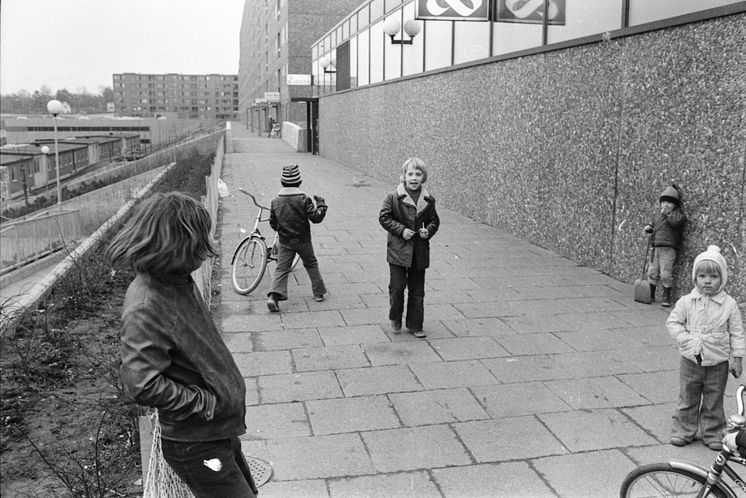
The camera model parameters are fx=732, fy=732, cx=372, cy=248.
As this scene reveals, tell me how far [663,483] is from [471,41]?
11214 millimetres

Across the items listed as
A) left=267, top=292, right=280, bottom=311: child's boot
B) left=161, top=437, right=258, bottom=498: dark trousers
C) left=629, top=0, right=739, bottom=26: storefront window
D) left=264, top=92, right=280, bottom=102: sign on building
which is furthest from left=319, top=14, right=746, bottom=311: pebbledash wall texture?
left=264, top=92, right=280, bottom=102: sign on building

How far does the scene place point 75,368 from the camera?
586cm

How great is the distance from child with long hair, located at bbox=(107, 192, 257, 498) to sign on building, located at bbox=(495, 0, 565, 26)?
8761 mm

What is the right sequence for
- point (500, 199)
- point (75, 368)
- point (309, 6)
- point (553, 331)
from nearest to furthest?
1. point (75, 368)
2. point (553, 331)
3. point (500, 199)
4. point (309, 6)

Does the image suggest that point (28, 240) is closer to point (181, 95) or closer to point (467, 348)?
point (467, 348)

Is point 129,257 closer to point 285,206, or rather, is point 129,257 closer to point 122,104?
point 285,206

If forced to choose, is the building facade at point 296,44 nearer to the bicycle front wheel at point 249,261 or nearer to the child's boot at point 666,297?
the bicycle front wheel at point 249,261

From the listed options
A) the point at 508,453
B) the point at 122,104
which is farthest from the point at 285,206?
the point at 122,104

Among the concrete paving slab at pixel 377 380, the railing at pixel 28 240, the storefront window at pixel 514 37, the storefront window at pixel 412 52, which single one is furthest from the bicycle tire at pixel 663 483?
the railing at pixel 28 240

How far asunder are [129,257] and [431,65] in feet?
47.0

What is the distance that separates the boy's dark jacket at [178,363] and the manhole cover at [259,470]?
1.36 metres

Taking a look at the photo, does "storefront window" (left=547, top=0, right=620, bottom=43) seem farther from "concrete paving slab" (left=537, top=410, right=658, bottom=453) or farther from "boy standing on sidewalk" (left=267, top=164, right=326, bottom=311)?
"concrete paving slab" (left=537, top=410, right=658, bottom=453)

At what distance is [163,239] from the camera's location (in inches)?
90.5

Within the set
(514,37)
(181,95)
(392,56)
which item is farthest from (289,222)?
(181,95)
